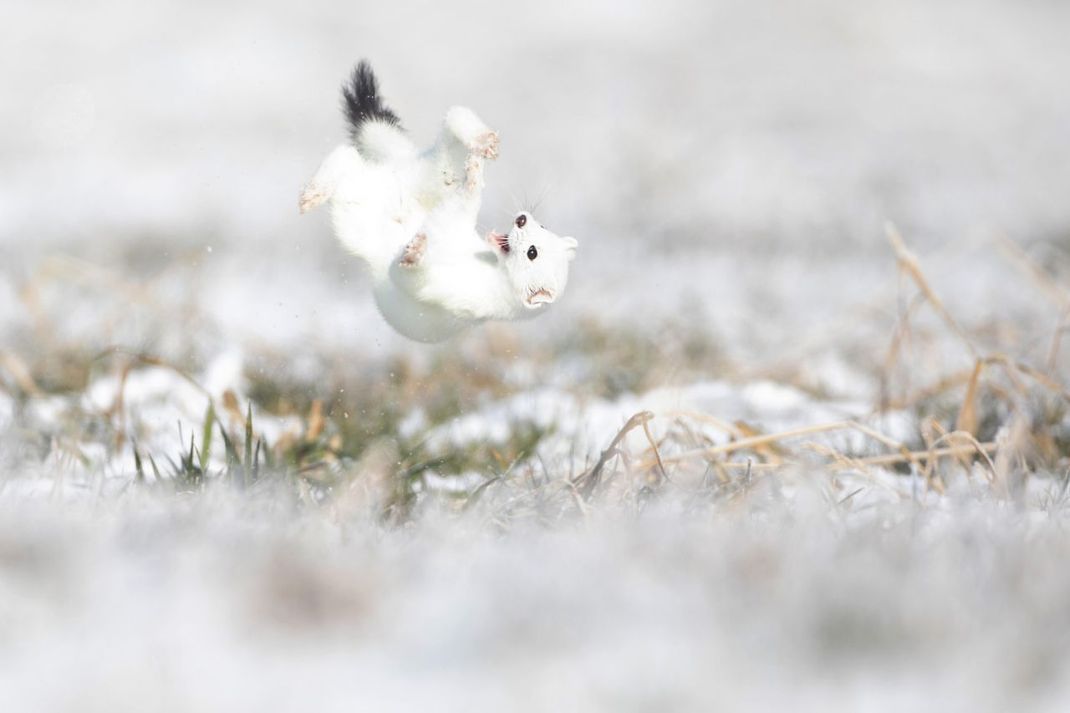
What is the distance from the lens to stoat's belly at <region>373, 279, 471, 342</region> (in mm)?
1507

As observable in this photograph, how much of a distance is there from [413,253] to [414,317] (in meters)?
0.10

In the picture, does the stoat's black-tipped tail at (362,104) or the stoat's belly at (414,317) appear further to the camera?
the stoat's black-tipped tail at (362,104)

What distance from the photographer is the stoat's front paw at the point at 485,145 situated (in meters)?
1.46

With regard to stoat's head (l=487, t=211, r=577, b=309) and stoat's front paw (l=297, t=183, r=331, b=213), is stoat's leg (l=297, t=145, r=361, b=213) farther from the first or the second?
stoat's head (l=487, t=211, r=577, b=309)

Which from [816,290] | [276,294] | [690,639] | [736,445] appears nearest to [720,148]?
[816,290]

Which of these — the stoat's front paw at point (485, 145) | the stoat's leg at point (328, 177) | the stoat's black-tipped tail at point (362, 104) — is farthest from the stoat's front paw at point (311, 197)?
the stoat's front paw at point (485, 145)

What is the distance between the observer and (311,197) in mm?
1546

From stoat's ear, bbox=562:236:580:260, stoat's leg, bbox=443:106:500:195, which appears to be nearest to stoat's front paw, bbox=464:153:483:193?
stoat's leg, bbox=443:106:500:195

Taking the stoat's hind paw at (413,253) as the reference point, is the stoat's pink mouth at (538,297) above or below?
below

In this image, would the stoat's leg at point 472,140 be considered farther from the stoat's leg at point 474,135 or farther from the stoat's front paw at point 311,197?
the stoat's front paw at point 311,197

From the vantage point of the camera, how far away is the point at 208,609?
0.99 metres

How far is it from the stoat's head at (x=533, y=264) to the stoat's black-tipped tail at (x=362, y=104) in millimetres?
274

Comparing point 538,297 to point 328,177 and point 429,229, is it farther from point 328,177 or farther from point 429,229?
point 328,177

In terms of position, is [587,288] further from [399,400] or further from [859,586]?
[859,586]
